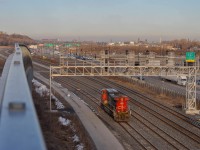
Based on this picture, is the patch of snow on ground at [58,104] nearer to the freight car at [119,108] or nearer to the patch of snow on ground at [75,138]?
the freight car at [119,108]

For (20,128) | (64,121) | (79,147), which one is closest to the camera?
(20,128)

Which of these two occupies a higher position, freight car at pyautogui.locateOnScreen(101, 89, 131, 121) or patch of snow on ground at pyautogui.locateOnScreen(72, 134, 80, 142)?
freight car at pyautogui.locateOnScreen(101, 89, 131, 121)

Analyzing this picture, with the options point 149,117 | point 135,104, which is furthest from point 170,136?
point 135,104

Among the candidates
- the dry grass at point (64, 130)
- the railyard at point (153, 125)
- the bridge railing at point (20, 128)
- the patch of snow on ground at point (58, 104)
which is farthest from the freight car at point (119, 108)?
the bridge railing at point (20, 128)

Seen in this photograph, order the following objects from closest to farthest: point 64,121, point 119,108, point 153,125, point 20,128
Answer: point 20,128, point 153,125, point 64,121, point 119,108

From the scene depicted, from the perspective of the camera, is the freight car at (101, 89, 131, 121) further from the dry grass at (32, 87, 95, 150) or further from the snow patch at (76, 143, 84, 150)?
the snow patch at (76, 143, 84, 150)

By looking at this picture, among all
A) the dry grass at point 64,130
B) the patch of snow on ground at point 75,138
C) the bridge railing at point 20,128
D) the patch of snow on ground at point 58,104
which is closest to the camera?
the bridge railing at point 20,128

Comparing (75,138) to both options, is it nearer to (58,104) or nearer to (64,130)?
(64,130)

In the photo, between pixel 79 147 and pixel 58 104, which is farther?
pixel 58 104

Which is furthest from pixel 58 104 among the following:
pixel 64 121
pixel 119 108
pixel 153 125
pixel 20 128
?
pixel 20 128

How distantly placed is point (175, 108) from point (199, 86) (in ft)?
64.4

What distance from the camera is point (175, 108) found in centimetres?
3048

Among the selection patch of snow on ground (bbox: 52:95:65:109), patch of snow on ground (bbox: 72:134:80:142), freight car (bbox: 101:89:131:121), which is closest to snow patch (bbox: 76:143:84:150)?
patch of snow on ground (bbox: 72:134:80:142)

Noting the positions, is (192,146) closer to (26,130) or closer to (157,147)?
(157,147)
